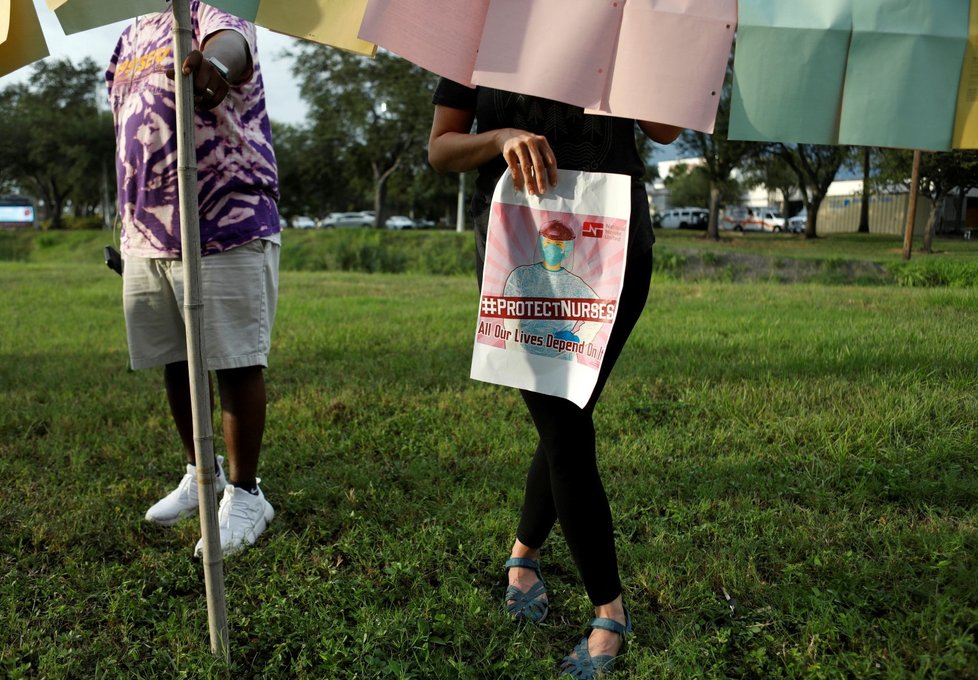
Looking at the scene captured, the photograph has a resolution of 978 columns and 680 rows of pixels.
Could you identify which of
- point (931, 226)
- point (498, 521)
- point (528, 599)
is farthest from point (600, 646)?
point (931, 226)

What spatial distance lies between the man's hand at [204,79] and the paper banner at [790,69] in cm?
133

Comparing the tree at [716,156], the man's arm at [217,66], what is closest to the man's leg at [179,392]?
the man's arm at [217,66]

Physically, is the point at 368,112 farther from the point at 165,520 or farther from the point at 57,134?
the point at 165,520

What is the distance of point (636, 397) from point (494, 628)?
220cm

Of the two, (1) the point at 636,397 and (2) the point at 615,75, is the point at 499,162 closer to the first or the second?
(2) the point at 615,75

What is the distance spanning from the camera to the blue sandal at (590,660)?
2.10 meters

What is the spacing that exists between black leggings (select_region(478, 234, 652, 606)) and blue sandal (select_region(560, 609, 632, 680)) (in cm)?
7

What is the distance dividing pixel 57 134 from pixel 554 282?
4206 centimetres

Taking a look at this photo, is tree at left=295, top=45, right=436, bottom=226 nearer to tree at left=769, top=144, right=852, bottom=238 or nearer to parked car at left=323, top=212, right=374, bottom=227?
parked car at left=323, top=212, right=374, bottom=227

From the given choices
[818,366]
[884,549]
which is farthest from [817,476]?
[818,366]

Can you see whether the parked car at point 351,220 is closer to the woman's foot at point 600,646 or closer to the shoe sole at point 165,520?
the shoe sole at point 165,520

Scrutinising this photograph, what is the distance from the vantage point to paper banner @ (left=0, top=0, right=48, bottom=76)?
2.07 m

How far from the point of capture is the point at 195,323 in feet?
6.70

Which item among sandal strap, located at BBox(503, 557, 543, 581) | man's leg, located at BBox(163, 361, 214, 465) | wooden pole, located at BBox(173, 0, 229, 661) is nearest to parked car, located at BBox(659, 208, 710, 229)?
man's leg, located at BBox(163, 361, 214, 465)
